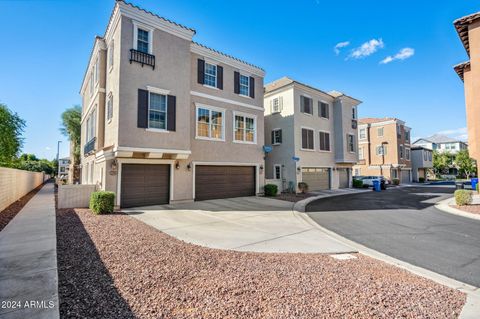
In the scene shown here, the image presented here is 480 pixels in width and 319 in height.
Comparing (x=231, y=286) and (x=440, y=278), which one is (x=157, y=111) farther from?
(x=440, y=278)

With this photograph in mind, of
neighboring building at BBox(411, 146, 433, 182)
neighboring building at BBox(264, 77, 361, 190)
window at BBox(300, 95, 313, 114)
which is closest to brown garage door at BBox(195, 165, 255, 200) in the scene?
neighboring building at BBox(264, 77, 361, 190)

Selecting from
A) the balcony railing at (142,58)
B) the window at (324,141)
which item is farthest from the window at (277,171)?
the balcony railing at (142,58)

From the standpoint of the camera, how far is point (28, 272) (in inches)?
163

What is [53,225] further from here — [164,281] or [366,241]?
[366,241]

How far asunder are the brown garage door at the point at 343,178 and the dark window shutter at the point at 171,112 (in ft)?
62.4

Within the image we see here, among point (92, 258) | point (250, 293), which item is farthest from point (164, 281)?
point (92, 258)

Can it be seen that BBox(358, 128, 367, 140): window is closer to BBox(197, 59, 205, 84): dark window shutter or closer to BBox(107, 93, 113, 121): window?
BBox(197, 59, 205, 84): dark window shutter

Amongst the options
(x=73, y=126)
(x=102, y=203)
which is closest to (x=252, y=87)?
(x=102, y=203)

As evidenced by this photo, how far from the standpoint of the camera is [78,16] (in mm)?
10383

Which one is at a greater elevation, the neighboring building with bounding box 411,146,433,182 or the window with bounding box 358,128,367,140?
the window with bounding box 358,128,367,140

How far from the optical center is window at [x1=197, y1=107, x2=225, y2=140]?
14195mm

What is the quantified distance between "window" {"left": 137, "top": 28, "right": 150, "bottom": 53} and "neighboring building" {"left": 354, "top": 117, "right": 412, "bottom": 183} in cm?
3256

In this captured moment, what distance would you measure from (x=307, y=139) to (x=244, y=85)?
820 centimetres

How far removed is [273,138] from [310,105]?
468 centimetres
